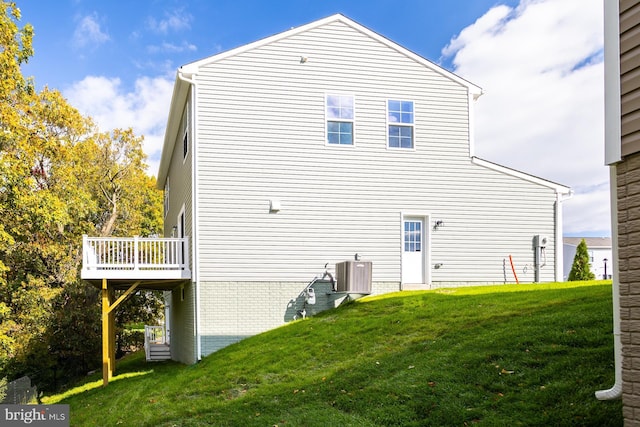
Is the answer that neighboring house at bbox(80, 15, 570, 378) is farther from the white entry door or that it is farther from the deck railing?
Result: the deck railing

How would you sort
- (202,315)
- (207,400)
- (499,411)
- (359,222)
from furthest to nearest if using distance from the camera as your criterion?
(359,222) < (202,315) < (207,400) < (499,411)

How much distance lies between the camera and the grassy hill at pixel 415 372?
563cm

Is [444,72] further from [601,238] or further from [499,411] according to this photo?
[601,238]

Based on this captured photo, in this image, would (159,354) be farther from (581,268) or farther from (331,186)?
(581,268)

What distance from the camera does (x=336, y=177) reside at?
45.2 feet

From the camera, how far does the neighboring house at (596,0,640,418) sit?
400cm

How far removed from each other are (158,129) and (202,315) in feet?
59.7

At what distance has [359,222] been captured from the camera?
13.8 meters

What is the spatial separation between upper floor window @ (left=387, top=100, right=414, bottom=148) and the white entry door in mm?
1950

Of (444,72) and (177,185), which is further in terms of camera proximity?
(177,185)

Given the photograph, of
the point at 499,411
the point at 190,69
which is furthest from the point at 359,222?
the point at 499,411

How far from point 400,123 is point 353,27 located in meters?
2.70

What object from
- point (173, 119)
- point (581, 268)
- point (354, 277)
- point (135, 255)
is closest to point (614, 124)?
point (354, 277)

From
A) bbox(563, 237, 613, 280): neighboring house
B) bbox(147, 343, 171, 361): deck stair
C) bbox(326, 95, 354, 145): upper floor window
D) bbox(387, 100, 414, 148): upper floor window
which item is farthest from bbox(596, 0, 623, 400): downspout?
bbox(563, 237, 613, 280): neighboring house
